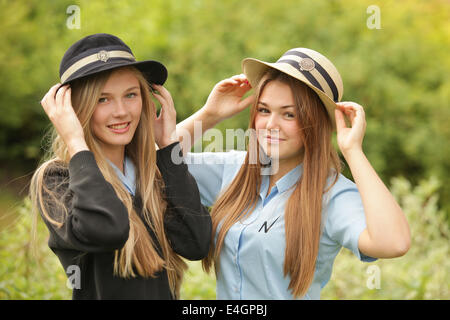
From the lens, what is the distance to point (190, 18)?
809 cm

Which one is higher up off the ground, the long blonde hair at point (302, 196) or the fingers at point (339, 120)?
the fingers at point (339, 120)

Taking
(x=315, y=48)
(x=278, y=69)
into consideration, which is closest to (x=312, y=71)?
(x=278, y=69)

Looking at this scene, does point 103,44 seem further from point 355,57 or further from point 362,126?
point 355,57

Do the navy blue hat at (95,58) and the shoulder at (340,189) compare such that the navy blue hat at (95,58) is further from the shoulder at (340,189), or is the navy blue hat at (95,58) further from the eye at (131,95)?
the shoulder at (340,189)

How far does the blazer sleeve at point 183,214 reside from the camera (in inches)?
92.0

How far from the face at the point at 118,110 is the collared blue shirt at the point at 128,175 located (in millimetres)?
150

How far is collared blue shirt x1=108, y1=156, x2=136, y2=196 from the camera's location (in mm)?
2414

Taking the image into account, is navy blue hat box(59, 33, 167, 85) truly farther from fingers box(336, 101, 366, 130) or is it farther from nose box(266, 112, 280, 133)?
fingers box(336, 101, 366, 130)

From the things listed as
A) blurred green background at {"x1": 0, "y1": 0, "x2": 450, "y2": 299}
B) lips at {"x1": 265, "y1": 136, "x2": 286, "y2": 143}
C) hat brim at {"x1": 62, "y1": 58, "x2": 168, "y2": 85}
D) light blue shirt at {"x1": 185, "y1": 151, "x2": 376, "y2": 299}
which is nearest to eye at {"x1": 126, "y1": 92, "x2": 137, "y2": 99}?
hat brim at {"x1": 62, "y1": 58, "x2": 168, "y2": 85}

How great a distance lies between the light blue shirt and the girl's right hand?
1.85 feet

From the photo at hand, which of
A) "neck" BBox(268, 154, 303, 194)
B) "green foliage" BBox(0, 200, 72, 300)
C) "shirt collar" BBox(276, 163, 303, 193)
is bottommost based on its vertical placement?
"green foliage" BBox(0, 200, 72, 300)

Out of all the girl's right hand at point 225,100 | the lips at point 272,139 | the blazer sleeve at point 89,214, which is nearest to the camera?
the blazer sleeve at point 89,214

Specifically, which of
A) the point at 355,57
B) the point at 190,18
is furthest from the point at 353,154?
the point at 190,18

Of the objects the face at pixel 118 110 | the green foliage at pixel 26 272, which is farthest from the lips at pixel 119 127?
the green foliage at pixel 26 272
